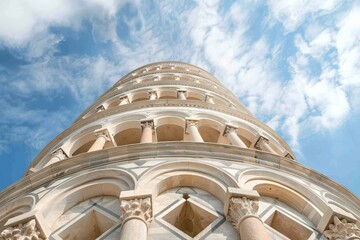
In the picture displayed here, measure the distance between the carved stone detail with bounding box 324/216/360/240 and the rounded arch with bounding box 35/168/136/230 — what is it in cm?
377

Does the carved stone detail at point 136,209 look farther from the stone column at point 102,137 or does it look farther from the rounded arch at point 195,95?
the rounded arch at point 195,95

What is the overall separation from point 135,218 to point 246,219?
1.81 m

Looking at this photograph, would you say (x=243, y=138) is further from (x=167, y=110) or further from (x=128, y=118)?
(x=128, y=118)

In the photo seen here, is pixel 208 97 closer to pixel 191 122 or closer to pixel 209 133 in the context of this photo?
pixel 209 133

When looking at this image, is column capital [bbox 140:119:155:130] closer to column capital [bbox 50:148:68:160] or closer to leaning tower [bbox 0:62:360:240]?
column capital [bbox 50:148:68:160]

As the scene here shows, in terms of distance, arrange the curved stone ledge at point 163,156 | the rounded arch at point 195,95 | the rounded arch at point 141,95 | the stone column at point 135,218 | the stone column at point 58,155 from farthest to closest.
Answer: the rounded arch at point 195,95, the rounded arch at point 141,95, the stone column at point 58,155, the curved stone ledge at point 163,156, the stone column at point 135,218

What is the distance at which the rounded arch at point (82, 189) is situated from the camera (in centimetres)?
855

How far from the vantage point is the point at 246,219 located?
23.6 ft

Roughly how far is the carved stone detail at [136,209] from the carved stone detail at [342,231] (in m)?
3.24

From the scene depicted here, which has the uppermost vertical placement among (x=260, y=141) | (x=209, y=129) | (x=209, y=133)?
(x=209, y=129)

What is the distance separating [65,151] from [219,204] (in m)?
7.62

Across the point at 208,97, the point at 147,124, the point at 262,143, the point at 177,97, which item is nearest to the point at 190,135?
the point at 147,124

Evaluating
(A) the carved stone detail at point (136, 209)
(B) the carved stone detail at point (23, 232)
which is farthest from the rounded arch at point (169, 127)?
(B) the carved stone detail at point (23, 232)

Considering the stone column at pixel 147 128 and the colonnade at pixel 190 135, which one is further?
the stone column at pixel 147 128
